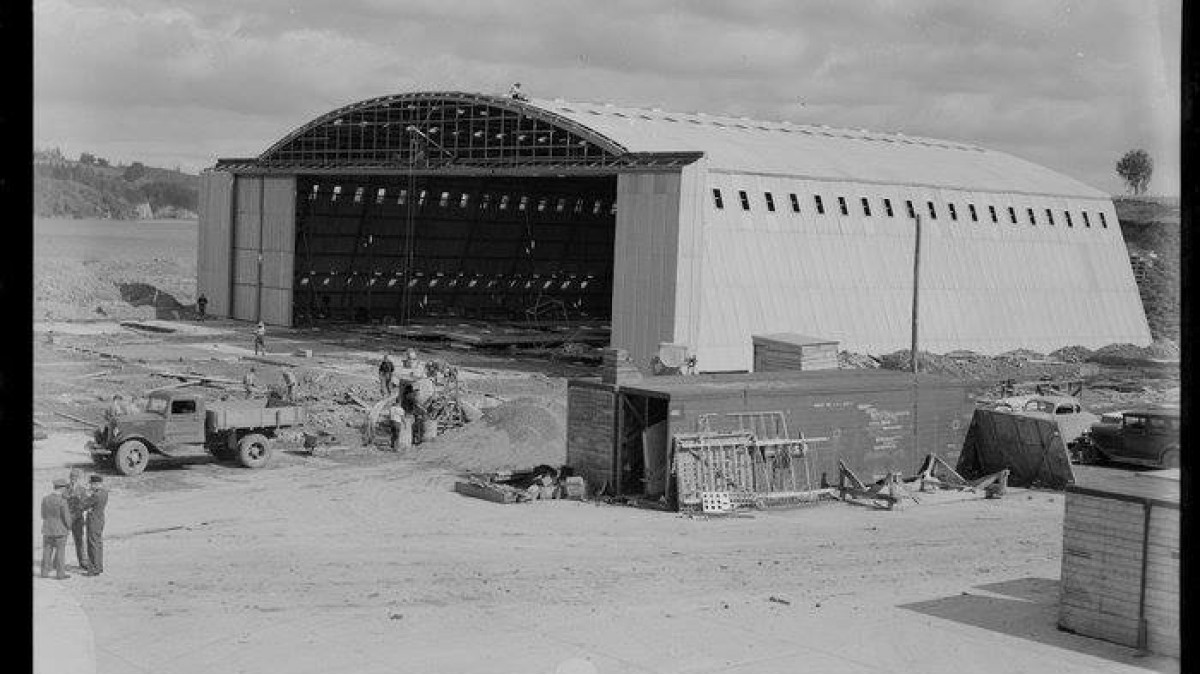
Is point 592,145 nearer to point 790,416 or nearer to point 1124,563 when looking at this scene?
point 790,416

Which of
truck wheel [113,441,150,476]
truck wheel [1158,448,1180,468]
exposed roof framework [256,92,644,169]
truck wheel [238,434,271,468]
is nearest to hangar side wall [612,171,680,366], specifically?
exposed roof framework [256,92,644,169]

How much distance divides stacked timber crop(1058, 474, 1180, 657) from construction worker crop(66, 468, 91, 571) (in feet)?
39.4

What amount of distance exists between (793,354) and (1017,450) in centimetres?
667

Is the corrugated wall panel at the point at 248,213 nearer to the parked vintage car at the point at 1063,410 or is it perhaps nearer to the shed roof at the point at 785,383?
the parked vintage car at the point at 1063,410

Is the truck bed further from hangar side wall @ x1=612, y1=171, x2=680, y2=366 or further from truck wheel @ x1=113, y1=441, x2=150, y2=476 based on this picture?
hangar side wall @ x1=612, y1=171, x2=680, y2=366

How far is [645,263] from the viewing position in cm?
4081

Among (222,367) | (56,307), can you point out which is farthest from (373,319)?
(222,367)

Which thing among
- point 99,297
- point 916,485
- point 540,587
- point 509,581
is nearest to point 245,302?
point 99,297

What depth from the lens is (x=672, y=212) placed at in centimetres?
4025

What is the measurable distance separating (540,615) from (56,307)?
5097cm

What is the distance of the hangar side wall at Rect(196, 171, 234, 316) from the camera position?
59375 millimetres

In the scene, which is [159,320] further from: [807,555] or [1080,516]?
[1080,516]

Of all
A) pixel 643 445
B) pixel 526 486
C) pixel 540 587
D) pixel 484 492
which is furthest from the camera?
pixel 526 486

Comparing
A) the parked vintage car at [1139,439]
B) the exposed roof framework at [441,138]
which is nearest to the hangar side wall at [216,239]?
the exposed roof framework at [441,138]
